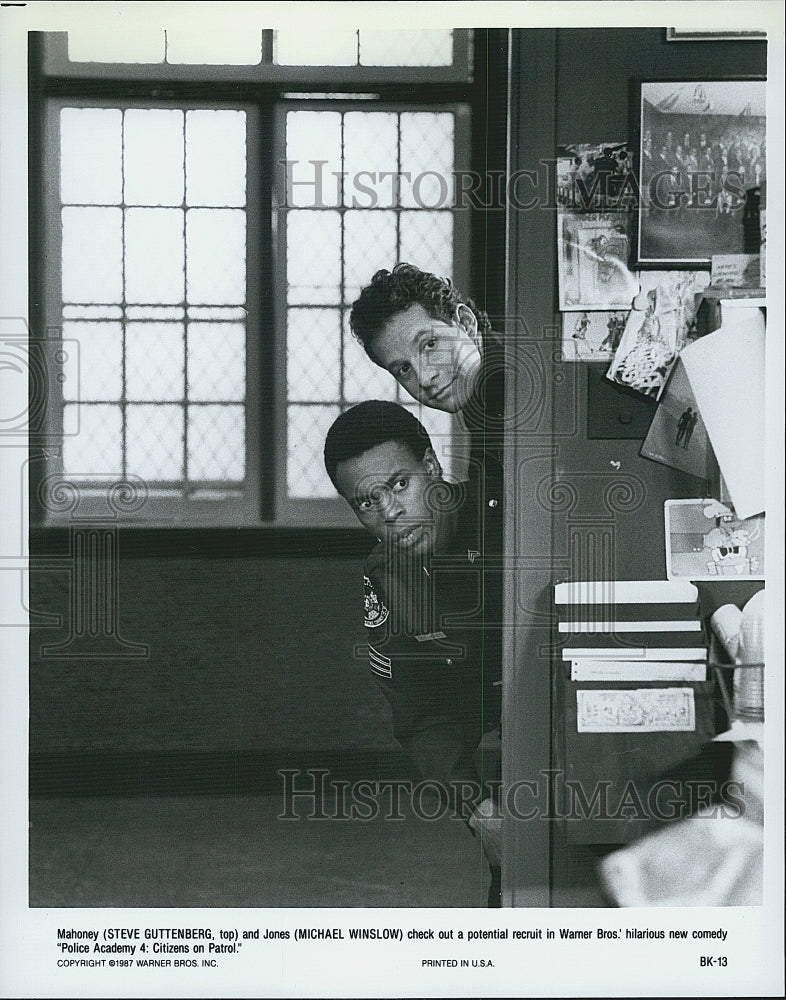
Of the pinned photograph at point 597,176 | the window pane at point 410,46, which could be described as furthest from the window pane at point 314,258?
the pinned photograph at point 597,176

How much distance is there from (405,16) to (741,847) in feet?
5.26

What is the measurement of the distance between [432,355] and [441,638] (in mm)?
507

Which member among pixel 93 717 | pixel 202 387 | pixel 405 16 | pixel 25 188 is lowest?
pixel 93 717

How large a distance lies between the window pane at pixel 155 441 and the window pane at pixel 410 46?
2.36 ft

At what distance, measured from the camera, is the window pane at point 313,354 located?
2094 millimetres

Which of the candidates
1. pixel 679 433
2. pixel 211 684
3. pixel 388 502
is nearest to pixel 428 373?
pixel 388 502

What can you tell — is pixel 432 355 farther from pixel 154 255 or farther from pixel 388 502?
pixel 154 255

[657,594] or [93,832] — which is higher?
[657,594]

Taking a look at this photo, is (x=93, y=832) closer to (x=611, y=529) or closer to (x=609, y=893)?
(x=609, y=893)

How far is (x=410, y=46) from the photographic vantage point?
6.81ft

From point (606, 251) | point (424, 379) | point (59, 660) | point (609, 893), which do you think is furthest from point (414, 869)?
point (606, 251)

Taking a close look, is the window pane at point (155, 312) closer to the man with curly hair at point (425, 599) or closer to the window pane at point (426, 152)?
the man with curly hair at point (425, 599)

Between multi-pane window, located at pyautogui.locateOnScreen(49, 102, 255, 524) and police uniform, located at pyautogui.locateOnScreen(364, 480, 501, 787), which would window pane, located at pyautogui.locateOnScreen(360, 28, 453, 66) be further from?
police uniform, located at pyautogui.locateOnScreen(364, 480, 501, 787)

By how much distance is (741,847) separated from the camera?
7.08 ft
